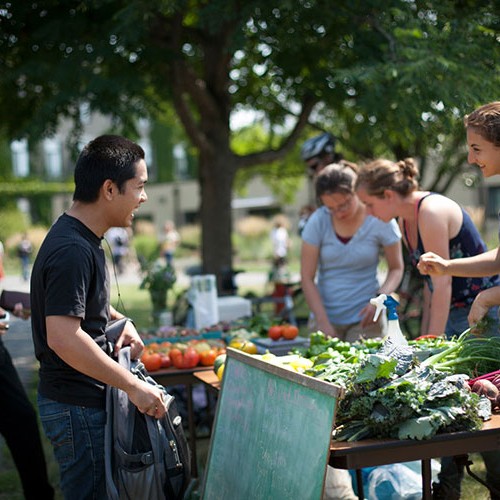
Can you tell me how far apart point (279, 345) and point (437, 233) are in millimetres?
1317

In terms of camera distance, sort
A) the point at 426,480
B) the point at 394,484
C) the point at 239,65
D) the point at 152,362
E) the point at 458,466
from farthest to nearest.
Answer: the point at 239,65 < the point at 152,362 < the point at 394,484 < the point at 458,466 < the point at 426,480

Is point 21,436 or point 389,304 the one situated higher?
point 389,304

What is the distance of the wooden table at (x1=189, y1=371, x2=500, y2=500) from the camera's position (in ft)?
8.46

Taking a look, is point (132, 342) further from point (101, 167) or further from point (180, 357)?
point (180, 357)

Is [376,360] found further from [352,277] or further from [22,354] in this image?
[22,354]

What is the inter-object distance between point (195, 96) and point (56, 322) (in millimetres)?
7007

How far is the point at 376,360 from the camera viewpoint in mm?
2715

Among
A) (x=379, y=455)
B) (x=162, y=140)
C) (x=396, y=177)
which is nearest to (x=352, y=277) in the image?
(x=396, y=177)

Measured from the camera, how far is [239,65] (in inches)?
428

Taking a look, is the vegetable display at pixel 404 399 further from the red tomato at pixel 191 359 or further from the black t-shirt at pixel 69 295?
the red tomato at pixel 191 359

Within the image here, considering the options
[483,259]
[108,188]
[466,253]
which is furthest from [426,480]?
[108,188]

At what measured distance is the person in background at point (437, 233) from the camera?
4012 mm

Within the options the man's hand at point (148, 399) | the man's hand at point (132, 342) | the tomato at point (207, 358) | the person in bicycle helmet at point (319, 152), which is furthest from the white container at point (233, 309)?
the man's hand at point (148, 399)

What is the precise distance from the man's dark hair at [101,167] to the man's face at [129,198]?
20 mm
